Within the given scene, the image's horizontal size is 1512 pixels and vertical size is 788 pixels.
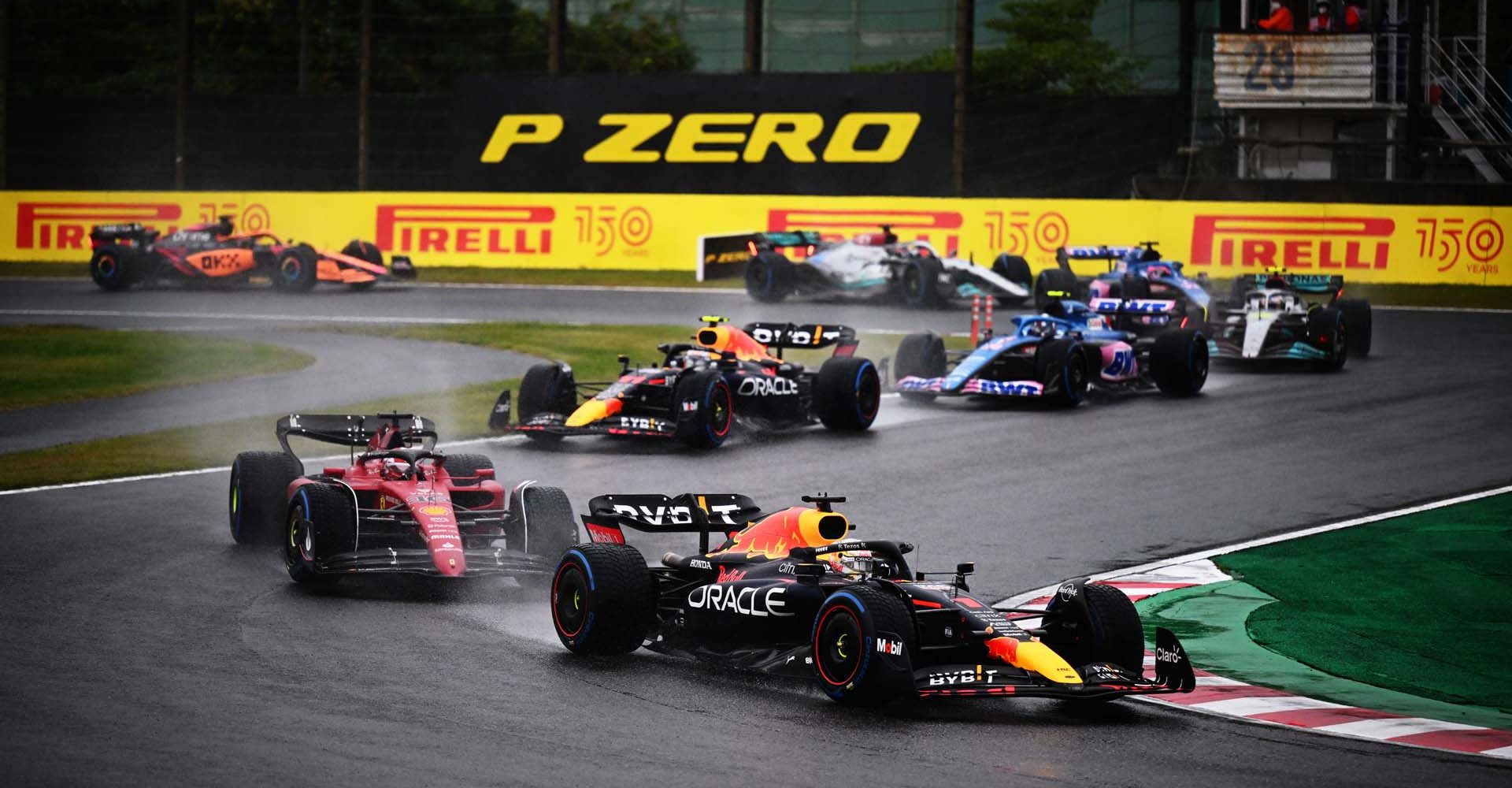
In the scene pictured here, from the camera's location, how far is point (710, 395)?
2023 cm

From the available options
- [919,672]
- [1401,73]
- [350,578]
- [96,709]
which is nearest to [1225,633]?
[919,672]

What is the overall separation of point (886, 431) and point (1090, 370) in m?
4.06

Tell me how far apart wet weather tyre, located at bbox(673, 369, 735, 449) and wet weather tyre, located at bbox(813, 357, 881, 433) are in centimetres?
150

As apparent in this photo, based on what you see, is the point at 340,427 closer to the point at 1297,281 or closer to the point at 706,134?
the point at 1297,281

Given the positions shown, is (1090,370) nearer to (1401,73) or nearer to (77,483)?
(77,483)

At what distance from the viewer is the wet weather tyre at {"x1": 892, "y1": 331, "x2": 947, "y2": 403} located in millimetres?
24516

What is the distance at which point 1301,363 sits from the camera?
27.9 metres

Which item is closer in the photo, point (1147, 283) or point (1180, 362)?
point (1180, 362)

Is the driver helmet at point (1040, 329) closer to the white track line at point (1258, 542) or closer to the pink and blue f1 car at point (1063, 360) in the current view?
the pink and blue f1 car at point (1063, 360)

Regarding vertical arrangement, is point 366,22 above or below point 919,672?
above

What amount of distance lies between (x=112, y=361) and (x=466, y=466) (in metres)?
15.2

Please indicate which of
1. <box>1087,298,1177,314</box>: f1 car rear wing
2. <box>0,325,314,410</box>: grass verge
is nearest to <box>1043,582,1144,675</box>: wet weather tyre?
<box>1087,298,1177,314</box>: f1 car rear wing

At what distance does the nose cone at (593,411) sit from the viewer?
20344 mm

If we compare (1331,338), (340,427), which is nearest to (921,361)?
(1331,338)
